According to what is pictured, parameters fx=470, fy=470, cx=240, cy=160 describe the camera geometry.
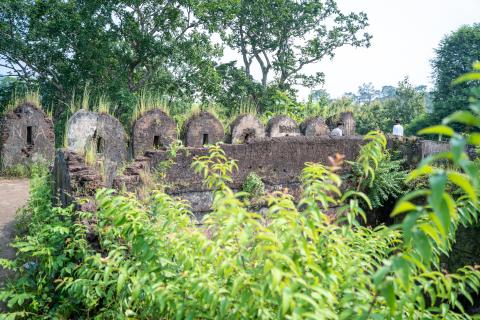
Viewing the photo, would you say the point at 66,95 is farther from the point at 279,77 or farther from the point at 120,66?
the point at 279,77

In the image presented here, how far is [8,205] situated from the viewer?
809 cm

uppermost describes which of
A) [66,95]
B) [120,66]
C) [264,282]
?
[120,66]

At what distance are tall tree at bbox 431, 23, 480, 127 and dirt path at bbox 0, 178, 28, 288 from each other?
24.2 m

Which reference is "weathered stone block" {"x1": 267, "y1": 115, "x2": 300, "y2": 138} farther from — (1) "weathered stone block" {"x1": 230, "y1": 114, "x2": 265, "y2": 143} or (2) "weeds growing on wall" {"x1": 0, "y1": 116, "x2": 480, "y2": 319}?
(2) "weeds growing on wall" {"x1": 0, "y1": 116, "x2": 480, "y2": 319}

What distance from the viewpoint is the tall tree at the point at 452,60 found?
92.7 ft

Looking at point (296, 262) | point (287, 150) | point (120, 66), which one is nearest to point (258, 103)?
point (120, 66)

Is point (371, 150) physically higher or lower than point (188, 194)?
higher

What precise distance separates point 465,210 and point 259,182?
16.8ft

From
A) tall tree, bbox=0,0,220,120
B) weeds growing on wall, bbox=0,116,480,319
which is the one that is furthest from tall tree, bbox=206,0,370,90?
weeds growing on wall, bbox=0,116,480,319

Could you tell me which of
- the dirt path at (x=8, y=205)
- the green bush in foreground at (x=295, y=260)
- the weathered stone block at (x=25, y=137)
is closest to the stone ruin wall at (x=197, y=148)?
the dirt path at (x=8, y=205)

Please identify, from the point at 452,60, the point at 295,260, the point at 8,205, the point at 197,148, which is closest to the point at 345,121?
the point at 197,148

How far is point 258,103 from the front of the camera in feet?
71.6

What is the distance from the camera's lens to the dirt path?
598 centimetres

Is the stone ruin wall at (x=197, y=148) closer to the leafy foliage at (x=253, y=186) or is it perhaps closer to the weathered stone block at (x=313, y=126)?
the leafy foliage at (x=253, y=186)
